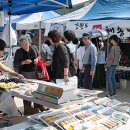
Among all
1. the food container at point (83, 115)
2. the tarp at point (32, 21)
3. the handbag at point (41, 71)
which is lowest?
the food container at point (83, 115)

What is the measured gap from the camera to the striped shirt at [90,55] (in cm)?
691

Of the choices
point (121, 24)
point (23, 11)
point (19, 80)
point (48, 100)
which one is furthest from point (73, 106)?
point (121, 24)

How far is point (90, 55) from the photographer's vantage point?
7.01 meters

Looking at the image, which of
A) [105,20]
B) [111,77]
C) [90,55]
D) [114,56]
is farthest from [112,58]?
[105,20]

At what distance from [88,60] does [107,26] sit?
1880mm

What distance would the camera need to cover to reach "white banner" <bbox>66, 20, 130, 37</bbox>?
816cm

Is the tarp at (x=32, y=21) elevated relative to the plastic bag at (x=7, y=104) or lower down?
elevated

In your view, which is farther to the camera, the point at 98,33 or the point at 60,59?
the point at 98,33

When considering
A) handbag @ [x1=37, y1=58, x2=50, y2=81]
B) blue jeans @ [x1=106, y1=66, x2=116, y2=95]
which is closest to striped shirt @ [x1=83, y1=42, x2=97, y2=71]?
blue jeans @ [x1=106, y1=66, x2=116, y2=95]

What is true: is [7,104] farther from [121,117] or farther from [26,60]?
[121,117]

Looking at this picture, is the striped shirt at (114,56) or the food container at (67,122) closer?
the food container at (67,122)

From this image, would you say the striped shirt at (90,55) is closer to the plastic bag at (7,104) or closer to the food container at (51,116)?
the plastic bag at (7,104)

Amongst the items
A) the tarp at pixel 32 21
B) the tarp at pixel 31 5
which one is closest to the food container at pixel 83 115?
Answer: the tarp at pixel 31 5

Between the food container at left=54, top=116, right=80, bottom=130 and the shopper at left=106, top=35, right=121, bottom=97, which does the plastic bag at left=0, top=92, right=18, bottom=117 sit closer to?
the food container at left=54, top=116, right=80, bottom=130
